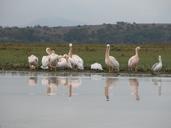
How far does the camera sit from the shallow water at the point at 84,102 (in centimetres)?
1539

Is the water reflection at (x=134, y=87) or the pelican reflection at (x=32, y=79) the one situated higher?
the pelican reflection at (x=32, y=79)

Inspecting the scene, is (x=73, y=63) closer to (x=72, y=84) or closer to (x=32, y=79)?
(x=32, y=79)

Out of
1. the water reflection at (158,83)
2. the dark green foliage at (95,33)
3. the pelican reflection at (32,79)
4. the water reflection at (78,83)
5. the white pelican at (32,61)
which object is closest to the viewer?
the water reflection at (78,83)

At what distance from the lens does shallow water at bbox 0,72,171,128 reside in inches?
606

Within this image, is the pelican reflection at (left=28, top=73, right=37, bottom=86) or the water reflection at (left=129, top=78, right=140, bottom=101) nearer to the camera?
the water reflection at (left=129, top=78, right=140, bottom=101)

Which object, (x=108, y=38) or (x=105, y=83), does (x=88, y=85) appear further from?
(x=108, y=38)

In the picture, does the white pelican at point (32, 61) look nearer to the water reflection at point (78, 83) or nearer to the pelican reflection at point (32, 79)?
the water reflection at point (78, 83)

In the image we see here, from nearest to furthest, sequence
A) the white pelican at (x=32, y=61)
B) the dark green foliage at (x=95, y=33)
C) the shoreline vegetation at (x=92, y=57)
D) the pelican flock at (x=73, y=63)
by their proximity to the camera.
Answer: the pelican flock at (x=73, y=63) → the white pelican at (x=32, y=61) → the shoreline vegetation at (x=92, y=57) → the dark green foliage at (x=95, y=33)

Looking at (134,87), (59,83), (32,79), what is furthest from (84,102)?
(32,79)

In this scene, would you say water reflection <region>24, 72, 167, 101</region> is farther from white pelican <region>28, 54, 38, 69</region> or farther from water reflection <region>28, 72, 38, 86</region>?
white pelican <region>28, 54, 38, 69</region>

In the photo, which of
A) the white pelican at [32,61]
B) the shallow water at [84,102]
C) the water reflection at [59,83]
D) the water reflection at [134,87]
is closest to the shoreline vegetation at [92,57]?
the white pelican at [32,61]

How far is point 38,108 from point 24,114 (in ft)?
4.12

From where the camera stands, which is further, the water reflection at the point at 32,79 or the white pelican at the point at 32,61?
the white pelican at the point at 32,61

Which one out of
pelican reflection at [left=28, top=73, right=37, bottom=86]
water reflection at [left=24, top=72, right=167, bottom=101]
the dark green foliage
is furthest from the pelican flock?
the dark green foliage
